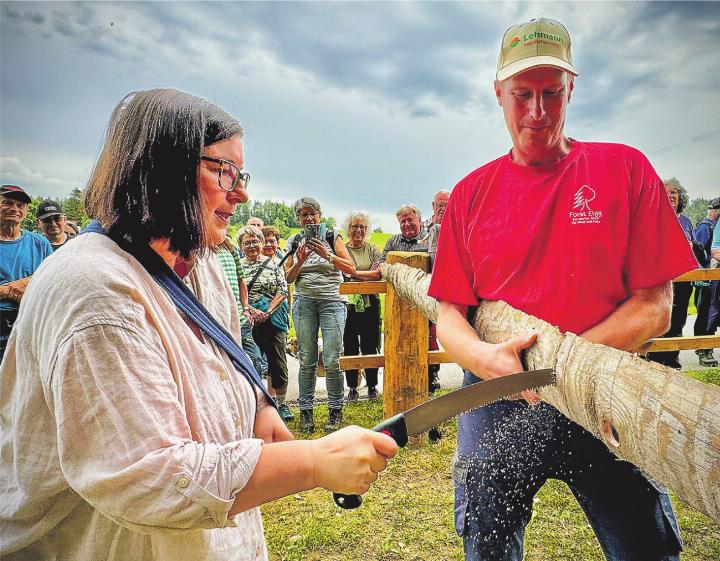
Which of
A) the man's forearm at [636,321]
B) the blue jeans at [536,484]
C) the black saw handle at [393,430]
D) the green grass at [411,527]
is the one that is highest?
the man's forearm at [636,321]

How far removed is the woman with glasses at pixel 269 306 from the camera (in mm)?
5730

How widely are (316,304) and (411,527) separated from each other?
9.24 ft

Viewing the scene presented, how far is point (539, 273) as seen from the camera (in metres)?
1.85

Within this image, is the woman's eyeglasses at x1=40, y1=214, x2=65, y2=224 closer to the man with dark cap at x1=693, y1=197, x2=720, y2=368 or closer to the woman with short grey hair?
the woman with short grey hair

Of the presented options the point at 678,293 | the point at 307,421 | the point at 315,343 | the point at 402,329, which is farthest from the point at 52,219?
the point at 678,293

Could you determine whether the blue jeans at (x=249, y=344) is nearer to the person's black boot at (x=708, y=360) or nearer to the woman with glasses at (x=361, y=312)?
the woman with glasses at (x=361, y=312)

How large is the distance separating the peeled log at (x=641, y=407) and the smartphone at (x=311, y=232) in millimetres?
4060

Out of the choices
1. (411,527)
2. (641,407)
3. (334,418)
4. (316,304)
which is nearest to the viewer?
(641,407)

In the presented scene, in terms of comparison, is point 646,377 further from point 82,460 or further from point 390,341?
point 390,341

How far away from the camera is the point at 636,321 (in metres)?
1.68

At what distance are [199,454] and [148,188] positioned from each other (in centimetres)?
70

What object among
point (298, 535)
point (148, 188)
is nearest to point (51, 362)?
point (148, 188)

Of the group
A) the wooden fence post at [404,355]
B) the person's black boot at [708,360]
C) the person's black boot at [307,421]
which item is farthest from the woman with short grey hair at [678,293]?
the person's black boot at [307,421]

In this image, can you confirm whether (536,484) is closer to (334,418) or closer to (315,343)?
(334,418)
